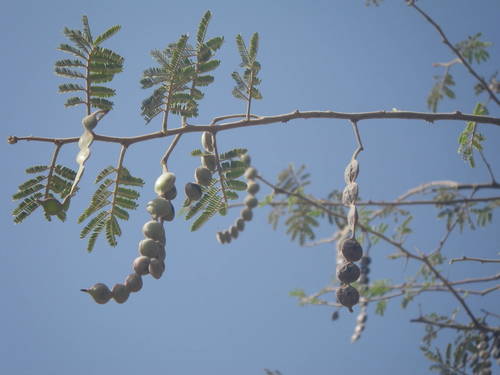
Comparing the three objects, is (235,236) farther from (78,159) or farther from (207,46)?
(78,159)

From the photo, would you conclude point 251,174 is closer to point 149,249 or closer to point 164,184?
point 164,184

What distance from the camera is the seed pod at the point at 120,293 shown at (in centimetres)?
179

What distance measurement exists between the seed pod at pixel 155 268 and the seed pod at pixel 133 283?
6cm

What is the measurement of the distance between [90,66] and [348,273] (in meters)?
1.63

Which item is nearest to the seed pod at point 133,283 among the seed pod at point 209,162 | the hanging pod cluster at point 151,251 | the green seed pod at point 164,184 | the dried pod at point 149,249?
the hanging pod cluster at point 151,251

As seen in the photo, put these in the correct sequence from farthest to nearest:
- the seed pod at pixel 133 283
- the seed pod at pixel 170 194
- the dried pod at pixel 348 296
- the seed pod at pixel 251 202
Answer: the seed pod at pixel 251 202 < the seed pod at pixel 170 194 < the seed pod at pixel 133 283 < the dried pod at pixel 348 296

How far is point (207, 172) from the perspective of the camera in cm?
236

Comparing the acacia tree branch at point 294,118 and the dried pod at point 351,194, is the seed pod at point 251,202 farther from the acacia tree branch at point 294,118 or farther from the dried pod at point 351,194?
the dried pod at point 351,194

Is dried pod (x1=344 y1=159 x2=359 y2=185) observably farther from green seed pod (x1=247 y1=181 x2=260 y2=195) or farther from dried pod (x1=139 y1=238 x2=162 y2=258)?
green seed pod (x1=247 y1=181 x2=260 y2=195)

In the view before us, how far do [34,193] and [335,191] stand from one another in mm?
4953

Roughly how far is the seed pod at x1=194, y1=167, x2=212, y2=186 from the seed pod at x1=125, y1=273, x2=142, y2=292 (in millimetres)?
685

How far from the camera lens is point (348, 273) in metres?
1.71

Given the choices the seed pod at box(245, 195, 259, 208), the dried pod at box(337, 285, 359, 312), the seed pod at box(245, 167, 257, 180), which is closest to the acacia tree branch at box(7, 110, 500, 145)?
the dried pod at box(337, 285, 359, 312)

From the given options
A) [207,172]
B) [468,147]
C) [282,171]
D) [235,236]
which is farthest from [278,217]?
[207,172]
